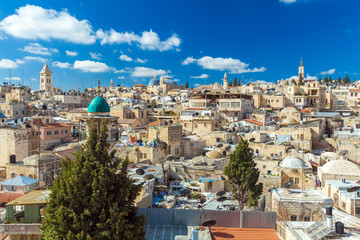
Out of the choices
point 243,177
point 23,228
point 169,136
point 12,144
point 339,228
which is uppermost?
point 169,136

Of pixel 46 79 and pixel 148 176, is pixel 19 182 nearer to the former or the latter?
pixel 148 176

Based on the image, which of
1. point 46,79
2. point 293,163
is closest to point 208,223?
point 293,163

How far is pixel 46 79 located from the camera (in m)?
99.0

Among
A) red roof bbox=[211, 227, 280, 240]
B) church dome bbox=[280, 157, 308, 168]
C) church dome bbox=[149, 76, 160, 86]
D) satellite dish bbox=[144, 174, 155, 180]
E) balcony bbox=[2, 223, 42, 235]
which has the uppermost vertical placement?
church dome bbox=[149, 76, 160, 86]

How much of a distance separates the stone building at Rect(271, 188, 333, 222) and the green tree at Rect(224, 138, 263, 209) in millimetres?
2355

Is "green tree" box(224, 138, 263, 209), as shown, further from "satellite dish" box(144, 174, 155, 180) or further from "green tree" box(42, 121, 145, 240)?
"green tree" box(42, 121, 145, 240)

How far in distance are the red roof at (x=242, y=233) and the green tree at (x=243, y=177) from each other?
5.01 meters

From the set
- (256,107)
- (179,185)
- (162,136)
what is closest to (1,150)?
(162,136)

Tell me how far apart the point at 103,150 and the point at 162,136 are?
57.3 feet

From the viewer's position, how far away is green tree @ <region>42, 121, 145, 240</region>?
825cm

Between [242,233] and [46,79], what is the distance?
102 metres

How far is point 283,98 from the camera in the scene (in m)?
54.5

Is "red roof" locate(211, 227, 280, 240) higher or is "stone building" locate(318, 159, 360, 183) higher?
"stone building" locate(318, 159, 360, 183)

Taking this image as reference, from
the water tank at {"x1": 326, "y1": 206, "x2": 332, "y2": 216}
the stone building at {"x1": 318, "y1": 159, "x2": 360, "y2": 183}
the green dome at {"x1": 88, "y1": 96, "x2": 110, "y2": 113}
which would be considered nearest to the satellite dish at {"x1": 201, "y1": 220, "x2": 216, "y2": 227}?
the water tank at {"x1": 326, "y1": 206, "x2": 332, "y2": 216}
